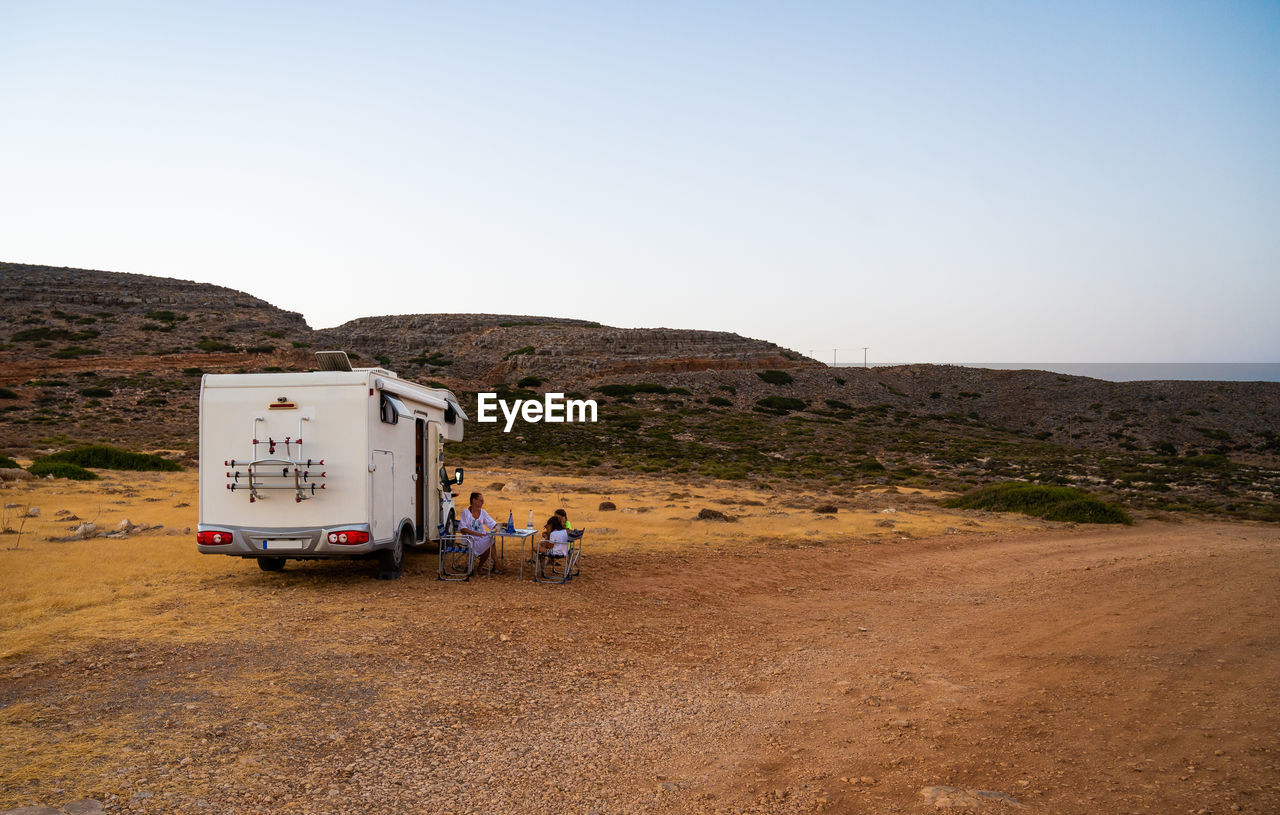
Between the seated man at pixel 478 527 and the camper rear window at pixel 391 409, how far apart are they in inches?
63.4

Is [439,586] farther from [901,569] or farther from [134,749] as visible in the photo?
[901,569]

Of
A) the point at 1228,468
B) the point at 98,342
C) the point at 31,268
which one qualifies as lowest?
the point at 1228,468

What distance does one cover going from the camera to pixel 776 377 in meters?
66.1

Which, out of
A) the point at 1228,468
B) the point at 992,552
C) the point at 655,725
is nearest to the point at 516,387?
the point at 1228,468

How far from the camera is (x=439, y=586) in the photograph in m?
11.1

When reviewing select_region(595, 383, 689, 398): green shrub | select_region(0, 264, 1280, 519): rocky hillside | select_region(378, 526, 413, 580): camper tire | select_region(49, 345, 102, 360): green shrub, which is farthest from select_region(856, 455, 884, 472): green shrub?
select_region(49, 345, 102, 360): green shrub

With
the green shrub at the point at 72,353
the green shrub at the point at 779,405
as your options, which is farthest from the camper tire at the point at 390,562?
the green shrub at the point at 72,353

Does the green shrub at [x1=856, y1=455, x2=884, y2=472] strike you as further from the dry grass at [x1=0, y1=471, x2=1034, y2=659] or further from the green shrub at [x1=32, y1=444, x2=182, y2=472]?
the green shrub at [x1=32, y1=444, x2=182, y2=472]

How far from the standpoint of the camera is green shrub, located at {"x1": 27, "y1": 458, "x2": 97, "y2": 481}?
2247 centimetres

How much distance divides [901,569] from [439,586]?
7.66 meters

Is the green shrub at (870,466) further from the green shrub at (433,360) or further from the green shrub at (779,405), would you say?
the green shrub at (433,360)

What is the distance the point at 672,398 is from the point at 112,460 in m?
36.0

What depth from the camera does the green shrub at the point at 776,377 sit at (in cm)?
6531

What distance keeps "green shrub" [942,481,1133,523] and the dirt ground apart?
904 centimetres
